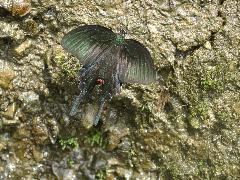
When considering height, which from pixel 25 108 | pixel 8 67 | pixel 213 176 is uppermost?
pixel 8 67

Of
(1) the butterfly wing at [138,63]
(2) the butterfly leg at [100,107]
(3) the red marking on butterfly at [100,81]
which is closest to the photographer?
(1) the butterfly wing at [138,63]

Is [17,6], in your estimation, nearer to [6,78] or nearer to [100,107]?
[6,78]

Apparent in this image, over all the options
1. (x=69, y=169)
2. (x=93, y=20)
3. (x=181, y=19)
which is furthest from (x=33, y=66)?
(x=181, y=19)

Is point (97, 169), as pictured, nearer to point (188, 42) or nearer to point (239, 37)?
point (188, 42)

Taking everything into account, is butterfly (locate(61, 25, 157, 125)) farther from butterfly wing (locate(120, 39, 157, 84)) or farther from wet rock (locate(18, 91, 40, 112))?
wet rock (locate(18, 91, 40, 112))

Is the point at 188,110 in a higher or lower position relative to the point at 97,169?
higher

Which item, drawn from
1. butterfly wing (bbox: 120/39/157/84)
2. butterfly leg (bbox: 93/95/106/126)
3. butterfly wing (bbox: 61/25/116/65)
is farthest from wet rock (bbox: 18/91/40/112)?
butterfly wing (bbox: 120/39/157/84)

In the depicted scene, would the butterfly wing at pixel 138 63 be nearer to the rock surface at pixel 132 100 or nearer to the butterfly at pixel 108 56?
the butterfly at pixel 108 56

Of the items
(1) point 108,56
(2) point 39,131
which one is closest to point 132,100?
(1) point 108,56

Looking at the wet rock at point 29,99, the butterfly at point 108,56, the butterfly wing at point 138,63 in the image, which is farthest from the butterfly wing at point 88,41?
the wet rock at point 29,99
